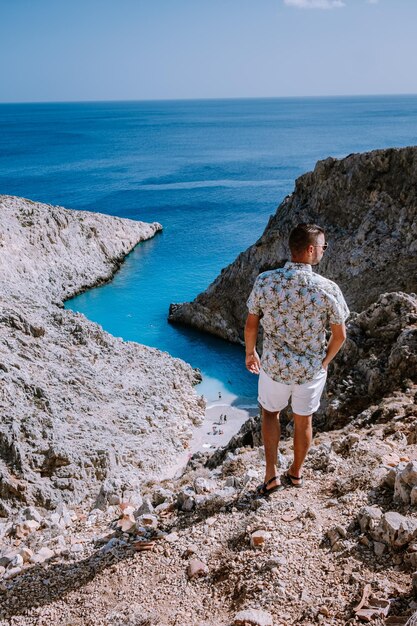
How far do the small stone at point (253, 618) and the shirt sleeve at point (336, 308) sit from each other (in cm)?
280

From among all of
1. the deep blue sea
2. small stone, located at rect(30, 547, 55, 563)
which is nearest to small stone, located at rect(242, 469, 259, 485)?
small stone, located at rect(30, 547, 55, 563)

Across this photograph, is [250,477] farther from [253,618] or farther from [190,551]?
[253,618]

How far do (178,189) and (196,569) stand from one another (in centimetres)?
8234

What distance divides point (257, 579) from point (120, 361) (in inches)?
761

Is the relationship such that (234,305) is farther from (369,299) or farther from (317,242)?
(317,242)

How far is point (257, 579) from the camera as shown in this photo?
5246 millimetres

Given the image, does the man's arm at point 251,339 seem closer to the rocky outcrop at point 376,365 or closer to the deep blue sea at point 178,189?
the rocky outcrop at point 376,365

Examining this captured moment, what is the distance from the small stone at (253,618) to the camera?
15.3 feet

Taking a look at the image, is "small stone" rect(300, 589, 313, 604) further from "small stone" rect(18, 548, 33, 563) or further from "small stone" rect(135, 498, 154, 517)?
"small stone" rect(18, 548, 33, 563)

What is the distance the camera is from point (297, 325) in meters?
5.78

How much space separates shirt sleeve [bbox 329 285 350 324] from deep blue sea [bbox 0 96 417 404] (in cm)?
2128

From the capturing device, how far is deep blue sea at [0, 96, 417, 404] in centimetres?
3625

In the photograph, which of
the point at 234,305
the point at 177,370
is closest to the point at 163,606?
the point at 177,370

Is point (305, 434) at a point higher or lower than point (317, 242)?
lower
